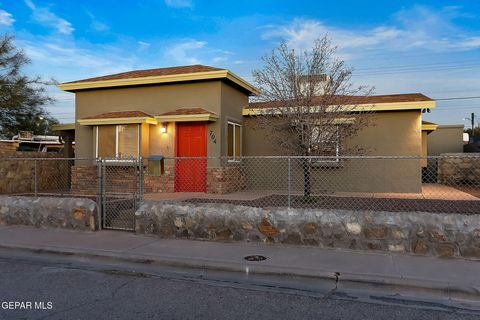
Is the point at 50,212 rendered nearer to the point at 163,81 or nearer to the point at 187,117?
the point at 187,117

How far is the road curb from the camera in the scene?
5.18 m

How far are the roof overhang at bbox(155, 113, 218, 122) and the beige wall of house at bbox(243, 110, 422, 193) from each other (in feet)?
9.42

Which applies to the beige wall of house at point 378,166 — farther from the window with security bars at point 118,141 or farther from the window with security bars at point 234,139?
the window with security bars at point 118,141

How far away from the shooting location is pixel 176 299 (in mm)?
5016

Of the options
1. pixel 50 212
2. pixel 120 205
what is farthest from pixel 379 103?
pixel 50 212

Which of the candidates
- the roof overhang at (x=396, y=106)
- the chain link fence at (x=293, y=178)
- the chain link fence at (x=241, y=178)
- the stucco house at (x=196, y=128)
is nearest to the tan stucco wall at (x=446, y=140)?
the chain link fence at (x=241, y=178)

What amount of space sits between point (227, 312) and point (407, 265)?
2966mm

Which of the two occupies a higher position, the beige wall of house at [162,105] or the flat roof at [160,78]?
the flat roof at [160,78]

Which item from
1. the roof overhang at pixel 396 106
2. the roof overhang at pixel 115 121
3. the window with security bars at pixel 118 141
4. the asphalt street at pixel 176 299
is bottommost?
the asphalt street at pixel 176 299

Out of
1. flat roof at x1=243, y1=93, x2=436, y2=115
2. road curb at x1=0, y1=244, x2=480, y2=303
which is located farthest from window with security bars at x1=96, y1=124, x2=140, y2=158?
road curb at x1=0, y1=244, x2=480, y2=303

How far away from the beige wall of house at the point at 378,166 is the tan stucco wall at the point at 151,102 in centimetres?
315

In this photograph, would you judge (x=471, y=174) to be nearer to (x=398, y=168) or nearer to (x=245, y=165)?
(x=398, y=168)

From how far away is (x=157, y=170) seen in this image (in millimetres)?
9445

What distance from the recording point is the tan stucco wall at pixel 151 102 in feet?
47.6
